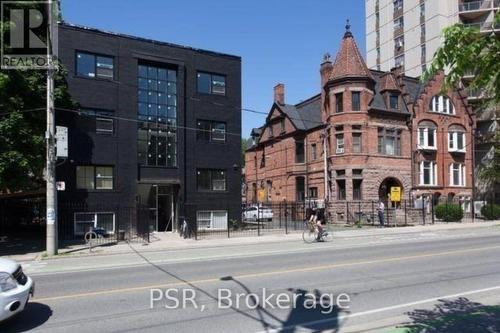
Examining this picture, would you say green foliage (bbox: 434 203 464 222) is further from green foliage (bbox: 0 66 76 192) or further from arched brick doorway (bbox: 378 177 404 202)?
green foliage (bbox: 0 66 76 192)

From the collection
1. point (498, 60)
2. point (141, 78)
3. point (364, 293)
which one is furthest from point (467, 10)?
point (498, 60)

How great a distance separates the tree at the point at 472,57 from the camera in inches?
171

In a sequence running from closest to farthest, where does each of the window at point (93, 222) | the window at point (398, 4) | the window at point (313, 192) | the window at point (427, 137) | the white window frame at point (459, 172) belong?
the window at point (93, 222)
the window at point (427, 137)
the window at point (313, 192)
the white window frame at point (459, 172)
the window at point (398, 4)

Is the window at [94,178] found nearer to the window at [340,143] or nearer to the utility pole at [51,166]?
the utility pole at [51,166]

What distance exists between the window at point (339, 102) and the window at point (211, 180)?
13341mm

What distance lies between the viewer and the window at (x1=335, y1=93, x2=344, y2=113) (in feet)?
129

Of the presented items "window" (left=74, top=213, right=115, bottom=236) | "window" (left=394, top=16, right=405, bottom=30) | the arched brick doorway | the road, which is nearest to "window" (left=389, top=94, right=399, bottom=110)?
the arched brick doorway

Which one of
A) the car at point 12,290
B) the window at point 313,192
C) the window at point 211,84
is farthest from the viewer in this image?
the window at point 313,192

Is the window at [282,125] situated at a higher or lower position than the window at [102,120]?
higher

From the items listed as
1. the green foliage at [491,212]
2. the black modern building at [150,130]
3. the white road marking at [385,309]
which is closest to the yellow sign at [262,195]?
the black modern building at [150,130]

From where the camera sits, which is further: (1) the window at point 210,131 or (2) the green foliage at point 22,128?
(1) the window at point 210,131

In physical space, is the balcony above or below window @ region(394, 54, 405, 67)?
above

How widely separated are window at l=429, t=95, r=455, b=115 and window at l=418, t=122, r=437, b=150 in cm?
178

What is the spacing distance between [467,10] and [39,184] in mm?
51485
